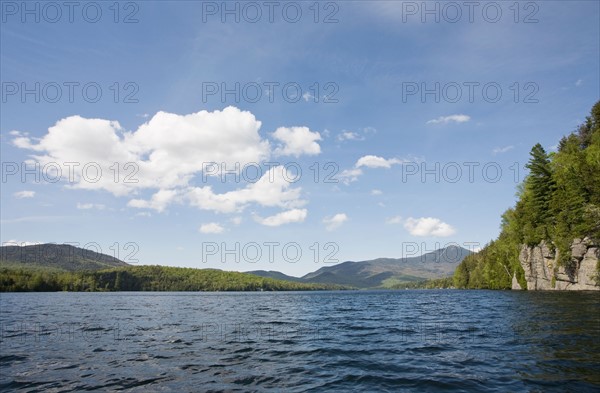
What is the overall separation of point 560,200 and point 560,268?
49.0ft

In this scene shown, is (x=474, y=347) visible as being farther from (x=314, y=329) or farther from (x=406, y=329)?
(x=314, y=329)

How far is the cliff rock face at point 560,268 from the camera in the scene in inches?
2657

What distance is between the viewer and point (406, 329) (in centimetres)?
2706

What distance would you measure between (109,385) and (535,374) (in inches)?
621

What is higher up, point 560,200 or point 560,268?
point 560,200

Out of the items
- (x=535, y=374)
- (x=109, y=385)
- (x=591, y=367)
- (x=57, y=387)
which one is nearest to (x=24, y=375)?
(x=57, y=387)

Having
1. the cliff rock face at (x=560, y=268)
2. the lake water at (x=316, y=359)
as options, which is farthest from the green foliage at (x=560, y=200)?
the lake water at (x=316, y=359)

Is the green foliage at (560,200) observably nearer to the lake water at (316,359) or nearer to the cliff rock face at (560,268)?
the cliff rock face at (560,268)

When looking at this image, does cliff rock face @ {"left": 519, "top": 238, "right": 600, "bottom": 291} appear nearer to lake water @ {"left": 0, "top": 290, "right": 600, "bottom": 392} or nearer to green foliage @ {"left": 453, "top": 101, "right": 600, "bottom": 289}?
green foliage @ {"left": 453, "top": 101, "right": 600, "bottom": 289}

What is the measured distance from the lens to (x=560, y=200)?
75.8m

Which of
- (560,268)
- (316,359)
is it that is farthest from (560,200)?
(316,359)

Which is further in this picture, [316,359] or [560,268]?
[560,268]

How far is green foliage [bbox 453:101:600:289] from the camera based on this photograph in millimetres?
66750

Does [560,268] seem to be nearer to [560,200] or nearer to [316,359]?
[560,200]
